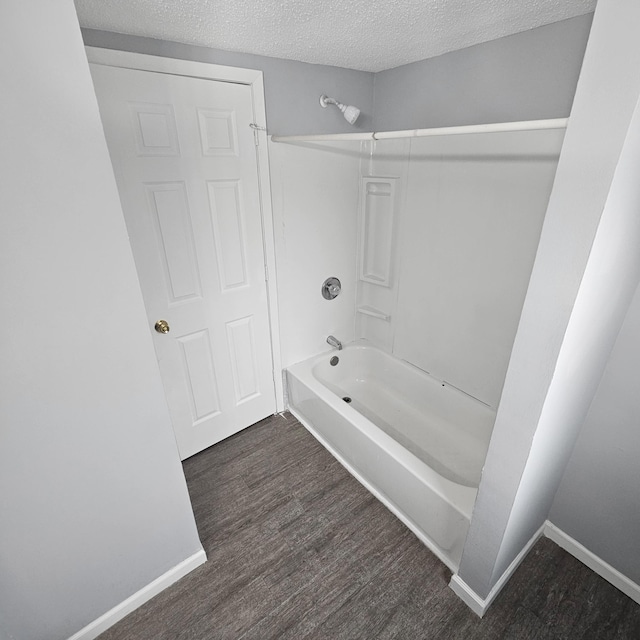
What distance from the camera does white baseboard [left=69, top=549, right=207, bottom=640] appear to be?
4.50 feet

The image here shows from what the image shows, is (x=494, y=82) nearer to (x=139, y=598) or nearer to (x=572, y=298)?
(x=572, y=298)

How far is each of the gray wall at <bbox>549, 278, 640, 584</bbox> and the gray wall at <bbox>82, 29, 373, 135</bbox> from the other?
175 centimetres

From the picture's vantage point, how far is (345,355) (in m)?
2.73

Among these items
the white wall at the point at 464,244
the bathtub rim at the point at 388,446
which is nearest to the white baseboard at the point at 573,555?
the bathtub rim at the point at 388,446

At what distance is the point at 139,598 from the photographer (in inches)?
58.0

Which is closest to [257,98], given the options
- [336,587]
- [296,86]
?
[296,86]

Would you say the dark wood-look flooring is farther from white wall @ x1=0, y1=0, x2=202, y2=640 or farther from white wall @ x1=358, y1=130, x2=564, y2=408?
white wall @ x1=358, y1=130, x2=564, y2=408

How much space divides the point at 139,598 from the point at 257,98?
2.35 m

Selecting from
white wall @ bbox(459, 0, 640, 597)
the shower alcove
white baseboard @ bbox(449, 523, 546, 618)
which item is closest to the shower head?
the shower alcove

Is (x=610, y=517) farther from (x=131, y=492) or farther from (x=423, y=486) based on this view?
(x=131, y=492)

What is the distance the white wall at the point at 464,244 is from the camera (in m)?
1.68

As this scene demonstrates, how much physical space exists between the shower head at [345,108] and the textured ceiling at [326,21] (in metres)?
0.25

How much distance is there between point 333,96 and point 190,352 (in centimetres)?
169

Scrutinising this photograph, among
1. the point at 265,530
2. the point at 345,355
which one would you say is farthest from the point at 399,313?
the point at 265,530
